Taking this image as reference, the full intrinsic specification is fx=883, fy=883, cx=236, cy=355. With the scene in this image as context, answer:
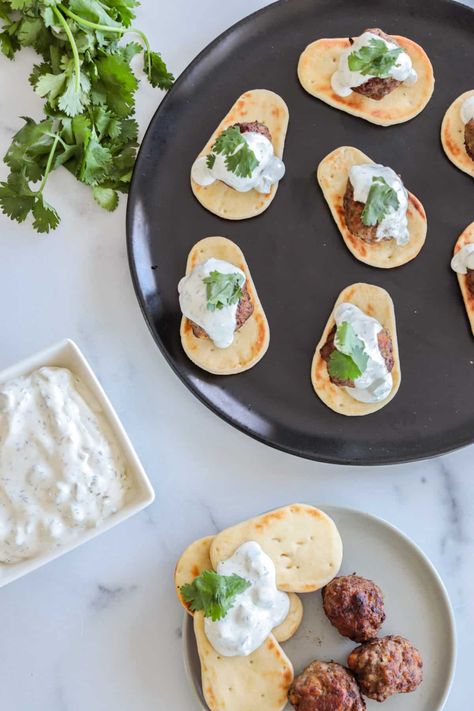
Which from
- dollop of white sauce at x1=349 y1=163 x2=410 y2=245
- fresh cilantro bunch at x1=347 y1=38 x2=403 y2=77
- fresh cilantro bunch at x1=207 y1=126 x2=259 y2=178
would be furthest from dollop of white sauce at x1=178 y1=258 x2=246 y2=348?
fresh cilantro bunch at x1=347 y1=38 x2=403 y2=77

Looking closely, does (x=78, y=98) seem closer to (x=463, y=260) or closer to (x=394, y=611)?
(x=463, y=260)

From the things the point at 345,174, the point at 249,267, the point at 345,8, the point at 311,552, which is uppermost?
the point at 345,8

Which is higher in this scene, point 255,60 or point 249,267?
point 255,60

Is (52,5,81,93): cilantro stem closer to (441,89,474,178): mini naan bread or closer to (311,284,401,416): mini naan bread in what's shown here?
(311,284,401,416): mini naan bread

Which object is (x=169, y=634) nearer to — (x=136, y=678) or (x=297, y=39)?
(x=136, y=678)

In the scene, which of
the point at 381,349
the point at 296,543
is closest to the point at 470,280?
the point at 381,349

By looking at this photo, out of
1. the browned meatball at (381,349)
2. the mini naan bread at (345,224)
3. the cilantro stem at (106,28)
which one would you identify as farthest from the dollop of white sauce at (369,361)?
the cilantro stem at (106,28)

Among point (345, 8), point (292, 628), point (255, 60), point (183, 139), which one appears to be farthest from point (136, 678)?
point (345, 8)
